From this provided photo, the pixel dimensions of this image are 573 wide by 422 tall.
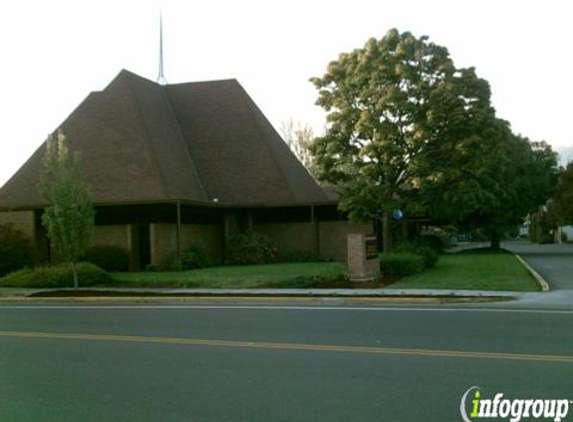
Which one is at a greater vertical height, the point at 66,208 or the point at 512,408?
the point at 66,208

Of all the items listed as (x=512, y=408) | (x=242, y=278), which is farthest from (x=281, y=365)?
(x=242, y=278)

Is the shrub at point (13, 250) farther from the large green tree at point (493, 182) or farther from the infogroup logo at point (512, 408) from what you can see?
the infogroup logo at point (512, 408)

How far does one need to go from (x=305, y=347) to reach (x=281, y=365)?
1366 millimetres

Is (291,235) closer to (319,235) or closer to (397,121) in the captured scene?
(319,235)

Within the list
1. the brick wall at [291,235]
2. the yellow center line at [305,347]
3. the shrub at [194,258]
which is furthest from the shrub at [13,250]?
the yellow center line at [305,347]

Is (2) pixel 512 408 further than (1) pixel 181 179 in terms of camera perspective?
No

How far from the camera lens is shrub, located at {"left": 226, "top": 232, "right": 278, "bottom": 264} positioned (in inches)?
1273

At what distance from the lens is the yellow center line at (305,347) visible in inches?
362

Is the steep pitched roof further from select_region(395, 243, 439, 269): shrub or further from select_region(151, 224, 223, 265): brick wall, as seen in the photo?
select_region(395, 243, 439, 269): shrub

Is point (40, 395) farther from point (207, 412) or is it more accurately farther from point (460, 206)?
point (460, 206)

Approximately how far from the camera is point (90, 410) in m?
7.11

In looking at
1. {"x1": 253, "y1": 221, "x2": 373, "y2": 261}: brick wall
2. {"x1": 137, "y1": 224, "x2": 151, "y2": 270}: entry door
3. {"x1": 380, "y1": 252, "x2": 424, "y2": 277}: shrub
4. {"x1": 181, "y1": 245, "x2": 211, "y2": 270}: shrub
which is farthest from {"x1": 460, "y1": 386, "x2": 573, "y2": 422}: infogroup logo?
{"x1": 253, "y1": 221, "x2": 373, "y2": 261}: brick wall

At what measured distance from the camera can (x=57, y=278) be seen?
2375 centimetres

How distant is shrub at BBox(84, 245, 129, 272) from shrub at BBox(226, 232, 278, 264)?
5.33 meters
